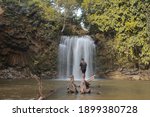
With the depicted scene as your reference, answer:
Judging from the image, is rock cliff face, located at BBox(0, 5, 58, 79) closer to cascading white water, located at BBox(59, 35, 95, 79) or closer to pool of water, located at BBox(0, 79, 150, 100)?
cascading white water, located at BBox(59, 35, 95, 79)

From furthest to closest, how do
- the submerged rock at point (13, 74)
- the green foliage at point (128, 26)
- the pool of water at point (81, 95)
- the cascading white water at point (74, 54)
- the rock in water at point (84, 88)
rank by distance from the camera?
the cascading white water at point (74, 54)
the green foliage at point (128, 26)
the submerged rock at point (13, 74)
the rock in water at point (84, 88)
the pool of water at point (81, 95)

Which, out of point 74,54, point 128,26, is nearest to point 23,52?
point 74,54

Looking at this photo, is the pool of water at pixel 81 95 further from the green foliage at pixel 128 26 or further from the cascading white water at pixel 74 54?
the cascading white water at pixel 74 54

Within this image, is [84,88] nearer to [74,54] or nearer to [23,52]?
[23,52]

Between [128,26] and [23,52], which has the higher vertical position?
[128,26]

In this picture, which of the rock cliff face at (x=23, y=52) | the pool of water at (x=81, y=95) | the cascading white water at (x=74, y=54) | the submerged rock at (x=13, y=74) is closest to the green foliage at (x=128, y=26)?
the cascading white water at (x=74, y=54)

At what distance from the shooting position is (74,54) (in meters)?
35.7

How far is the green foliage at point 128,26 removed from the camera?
109ft

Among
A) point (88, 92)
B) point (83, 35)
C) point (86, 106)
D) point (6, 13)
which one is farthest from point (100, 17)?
point (86, 106)

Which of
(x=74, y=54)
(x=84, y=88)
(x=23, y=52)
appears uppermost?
(x=23, y=52)

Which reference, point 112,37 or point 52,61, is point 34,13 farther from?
point 112,37

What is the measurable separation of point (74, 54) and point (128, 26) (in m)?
6.04

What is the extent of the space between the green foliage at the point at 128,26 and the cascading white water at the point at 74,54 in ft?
7.30

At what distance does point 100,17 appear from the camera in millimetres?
35469
